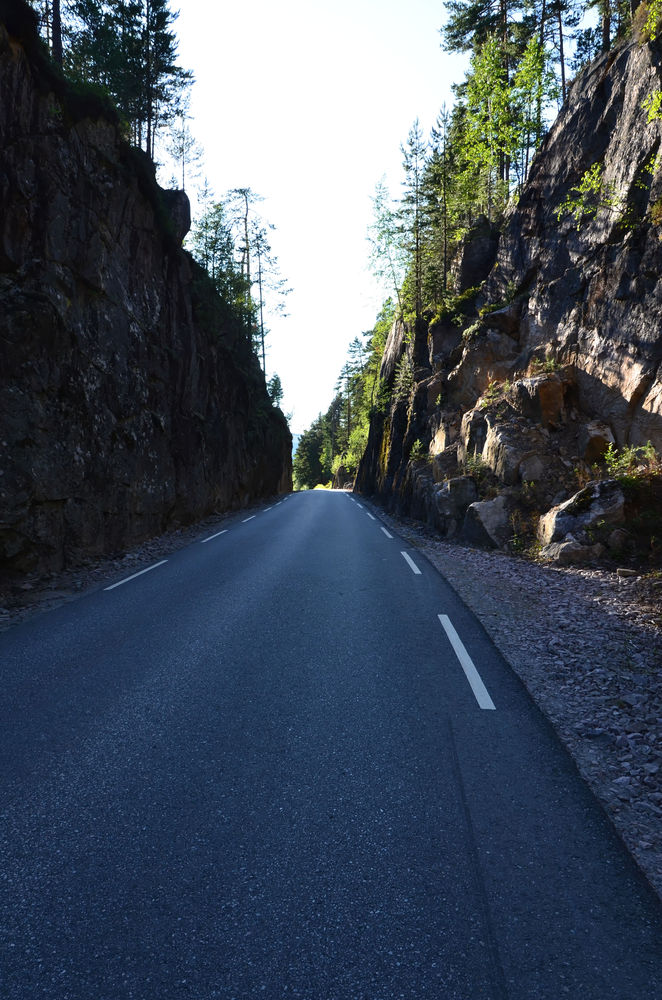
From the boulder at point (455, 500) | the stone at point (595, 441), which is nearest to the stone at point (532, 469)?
the stone at point (595, 441)

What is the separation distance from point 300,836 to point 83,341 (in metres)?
12.0

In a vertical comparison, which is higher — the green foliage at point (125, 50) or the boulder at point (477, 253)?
the green foliage at point (125, 50)

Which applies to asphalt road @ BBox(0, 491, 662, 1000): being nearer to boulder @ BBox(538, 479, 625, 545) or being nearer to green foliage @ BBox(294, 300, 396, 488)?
boulder @ BBox(538, 479, 625, 545)

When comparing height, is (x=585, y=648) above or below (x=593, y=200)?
below

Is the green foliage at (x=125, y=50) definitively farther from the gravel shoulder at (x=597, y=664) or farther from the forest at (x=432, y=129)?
the gravel shoulder at (x=597, y=664)

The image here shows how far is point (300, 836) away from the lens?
3023mm

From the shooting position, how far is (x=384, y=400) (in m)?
A: 38.4

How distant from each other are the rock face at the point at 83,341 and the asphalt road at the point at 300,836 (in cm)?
509

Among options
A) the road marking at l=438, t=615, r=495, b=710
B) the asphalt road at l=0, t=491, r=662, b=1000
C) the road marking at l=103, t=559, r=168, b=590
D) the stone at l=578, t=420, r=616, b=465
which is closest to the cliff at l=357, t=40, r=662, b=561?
the stone at l=578, t=420, r=616, b=465

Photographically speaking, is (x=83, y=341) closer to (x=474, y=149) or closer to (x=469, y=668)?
(x=469, y=668)

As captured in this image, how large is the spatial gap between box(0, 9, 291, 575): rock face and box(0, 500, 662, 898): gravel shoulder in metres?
1.71

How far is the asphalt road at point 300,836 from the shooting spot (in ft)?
7.25

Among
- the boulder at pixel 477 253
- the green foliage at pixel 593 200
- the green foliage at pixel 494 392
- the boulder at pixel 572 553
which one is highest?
the boulder at pixel 477 253

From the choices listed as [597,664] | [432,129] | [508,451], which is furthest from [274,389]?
[597,664]
